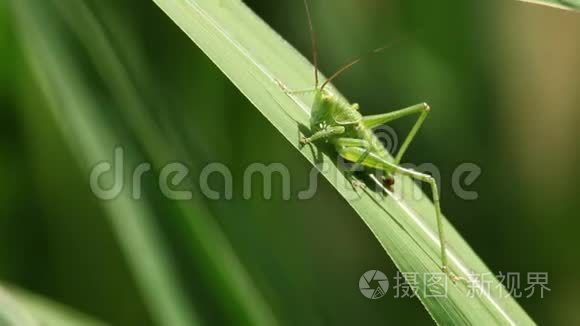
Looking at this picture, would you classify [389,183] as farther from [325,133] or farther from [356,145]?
[325,133]

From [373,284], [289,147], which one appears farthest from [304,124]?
[373,284]

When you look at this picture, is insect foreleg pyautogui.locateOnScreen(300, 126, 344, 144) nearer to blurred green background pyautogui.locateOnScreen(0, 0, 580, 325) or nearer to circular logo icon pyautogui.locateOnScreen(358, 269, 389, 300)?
blurred green background pyautogui.locateOnScreen(0, 0, 580, 325)

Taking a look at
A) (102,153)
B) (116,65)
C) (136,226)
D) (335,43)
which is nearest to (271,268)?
(136,226)

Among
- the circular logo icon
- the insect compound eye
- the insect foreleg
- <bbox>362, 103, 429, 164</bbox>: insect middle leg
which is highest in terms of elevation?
the insect foreleg

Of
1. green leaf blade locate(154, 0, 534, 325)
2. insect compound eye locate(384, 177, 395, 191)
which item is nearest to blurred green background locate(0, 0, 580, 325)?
green leaf blade locate(154, 0, 534, 325)

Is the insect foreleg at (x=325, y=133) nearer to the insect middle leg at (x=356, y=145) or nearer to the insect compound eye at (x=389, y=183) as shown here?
the insect middle leg at (x=356, y=145)

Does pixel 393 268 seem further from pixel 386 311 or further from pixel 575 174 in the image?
pixel 575 174
